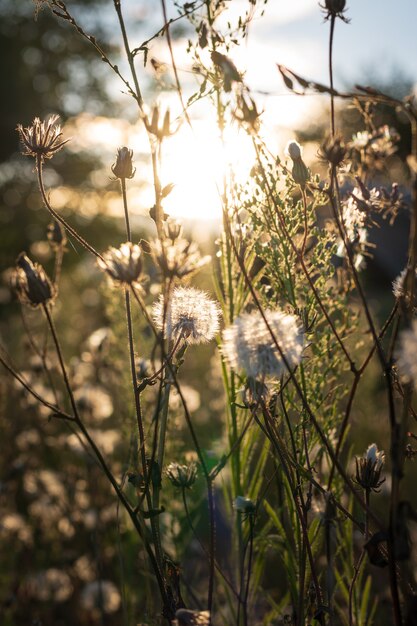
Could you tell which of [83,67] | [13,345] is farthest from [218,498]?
[83,67]

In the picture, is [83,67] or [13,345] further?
[83,67]

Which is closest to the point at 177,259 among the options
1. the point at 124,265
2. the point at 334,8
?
the point at 124,265

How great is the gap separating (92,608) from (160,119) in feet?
5.60

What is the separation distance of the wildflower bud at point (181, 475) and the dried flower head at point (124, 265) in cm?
36

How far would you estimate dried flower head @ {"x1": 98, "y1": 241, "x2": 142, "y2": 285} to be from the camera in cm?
64

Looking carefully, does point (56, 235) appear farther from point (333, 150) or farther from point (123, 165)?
point (333, 150)

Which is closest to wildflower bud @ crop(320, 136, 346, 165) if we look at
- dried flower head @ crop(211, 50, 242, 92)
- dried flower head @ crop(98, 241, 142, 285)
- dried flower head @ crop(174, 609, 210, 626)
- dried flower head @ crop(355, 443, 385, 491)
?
dried flower head @ crop(211, 50, 242, 92)

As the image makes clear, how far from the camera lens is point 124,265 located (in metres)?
0.64

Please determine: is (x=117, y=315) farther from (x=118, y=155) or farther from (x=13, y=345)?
(x=13, y=345)

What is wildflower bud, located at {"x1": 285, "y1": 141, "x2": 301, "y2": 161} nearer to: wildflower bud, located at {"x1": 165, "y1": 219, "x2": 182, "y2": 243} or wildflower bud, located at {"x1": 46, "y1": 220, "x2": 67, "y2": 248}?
wildflower bud, located at {"x1": 165, "y1": 219, "x2": 182, "y2": 243}

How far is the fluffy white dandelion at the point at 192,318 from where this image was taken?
2.83ft

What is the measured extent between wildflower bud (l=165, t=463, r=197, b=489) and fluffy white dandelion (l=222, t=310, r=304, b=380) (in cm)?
25

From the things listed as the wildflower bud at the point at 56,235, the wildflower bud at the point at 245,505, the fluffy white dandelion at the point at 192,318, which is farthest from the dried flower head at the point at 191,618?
the wildflower bud at the point at 56,235

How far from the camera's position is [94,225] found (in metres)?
10.8
